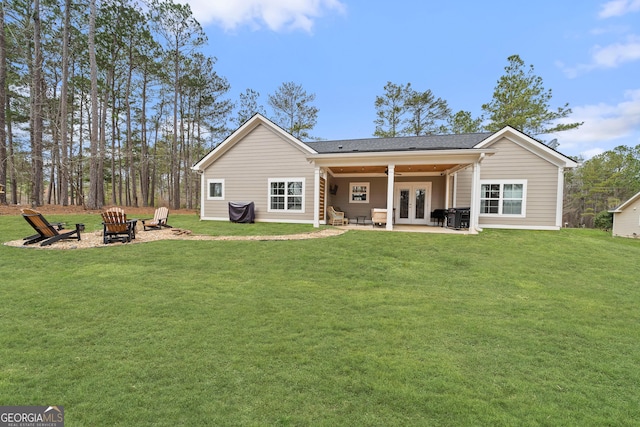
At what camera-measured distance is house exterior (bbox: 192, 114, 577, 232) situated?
35.3 feet

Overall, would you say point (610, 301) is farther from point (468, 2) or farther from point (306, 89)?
point (306, 89)

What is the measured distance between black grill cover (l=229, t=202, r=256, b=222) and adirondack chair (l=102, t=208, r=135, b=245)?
4.98m

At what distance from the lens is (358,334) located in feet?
10.2

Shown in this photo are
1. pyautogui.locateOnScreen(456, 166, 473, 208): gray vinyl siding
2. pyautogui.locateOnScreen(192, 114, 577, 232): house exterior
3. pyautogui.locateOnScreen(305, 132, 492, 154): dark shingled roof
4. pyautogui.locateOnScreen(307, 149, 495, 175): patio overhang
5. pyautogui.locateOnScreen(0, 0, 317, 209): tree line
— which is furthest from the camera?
pyautogui.locateOnScreen(0, 0, 317, 209): tree line

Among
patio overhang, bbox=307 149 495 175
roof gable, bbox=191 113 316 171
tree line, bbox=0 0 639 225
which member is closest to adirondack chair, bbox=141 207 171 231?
roof gable, bbox=191 113 316 171

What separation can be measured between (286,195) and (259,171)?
187 cm

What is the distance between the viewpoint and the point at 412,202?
13500 mm

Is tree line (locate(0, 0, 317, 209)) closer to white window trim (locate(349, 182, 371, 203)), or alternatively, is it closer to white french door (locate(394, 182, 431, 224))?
white window trim (locate(349, 182, 371, 203))

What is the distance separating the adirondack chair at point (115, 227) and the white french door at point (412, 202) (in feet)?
36.5

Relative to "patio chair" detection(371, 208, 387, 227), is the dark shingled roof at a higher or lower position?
higher

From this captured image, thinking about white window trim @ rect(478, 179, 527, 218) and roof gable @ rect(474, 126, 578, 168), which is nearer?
roof gable @ rect(474, 126, 578, 168)

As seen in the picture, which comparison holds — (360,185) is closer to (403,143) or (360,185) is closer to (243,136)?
(403,143)

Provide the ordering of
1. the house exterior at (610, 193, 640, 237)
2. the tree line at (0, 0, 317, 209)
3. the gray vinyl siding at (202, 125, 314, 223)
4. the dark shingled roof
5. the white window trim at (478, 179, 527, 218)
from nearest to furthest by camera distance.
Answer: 1. the white window trim at (478, 179, 527, 218)
2. the gray vinyl siding at (202, 125, 314, 223)
3. the dark shingled roof
4. the tree line at (0, 0, 317, 209)
5. the house exterior at (610, 193, 640, 237)

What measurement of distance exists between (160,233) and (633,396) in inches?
426
